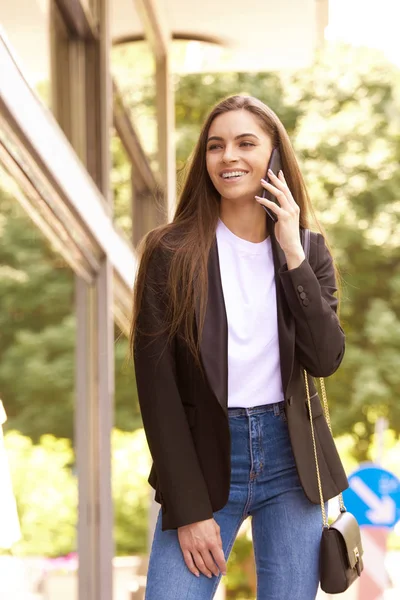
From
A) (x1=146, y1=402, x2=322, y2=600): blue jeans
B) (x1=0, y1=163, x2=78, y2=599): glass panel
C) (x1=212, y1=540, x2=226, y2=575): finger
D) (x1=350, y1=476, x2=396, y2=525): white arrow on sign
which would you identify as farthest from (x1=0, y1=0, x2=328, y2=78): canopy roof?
(x1=212, y1=540, x2=226, y2=575): finger

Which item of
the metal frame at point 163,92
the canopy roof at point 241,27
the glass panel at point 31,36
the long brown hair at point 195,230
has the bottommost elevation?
the long brown hair at point 195,230

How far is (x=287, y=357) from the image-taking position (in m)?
2.28

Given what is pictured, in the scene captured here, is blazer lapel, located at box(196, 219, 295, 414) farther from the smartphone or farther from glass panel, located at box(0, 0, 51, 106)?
glass panel, located at box(0, 0, 51, 106)

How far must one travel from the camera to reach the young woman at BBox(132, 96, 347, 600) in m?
2.21

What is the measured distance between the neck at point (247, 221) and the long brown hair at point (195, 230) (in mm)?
39

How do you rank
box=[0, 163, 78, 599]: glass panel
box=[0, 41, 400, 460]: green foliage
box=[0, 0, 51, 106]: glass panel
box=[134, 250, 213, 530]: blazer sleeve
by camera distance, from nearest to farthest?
box=[134, 250, 213, 530]: blazer sleeve, box=[0, 163, 78, 599]: glass panel, box=[0, 0, 51, 106]: glass panel, box=[0, 41, 400, 460]: green foliage

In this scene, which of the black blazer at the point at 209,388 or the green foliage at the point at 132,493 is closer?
the black blazer at the point at 209,388

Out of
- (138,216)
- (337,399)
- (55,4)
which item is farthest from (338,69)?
(55,4)

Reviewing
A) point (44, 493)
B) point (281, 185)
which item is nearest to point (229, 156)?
point (281, 185)

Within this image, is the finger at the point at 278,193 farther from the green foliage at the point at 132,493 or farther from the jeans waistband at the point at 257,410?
the green foliage at the point at 132,493

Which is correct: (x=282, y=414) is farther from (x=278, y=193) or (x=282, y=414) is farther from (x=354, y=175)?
(x=354, y=175)

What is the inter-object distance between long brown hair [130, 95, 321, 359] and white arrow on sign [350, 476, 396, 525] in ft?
15.5

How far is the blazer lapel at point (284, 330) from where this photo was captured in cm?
227

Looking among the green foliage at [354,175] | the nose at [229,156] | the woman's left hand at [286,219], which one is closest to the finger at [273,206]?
the woman's left hand at [286,219]
